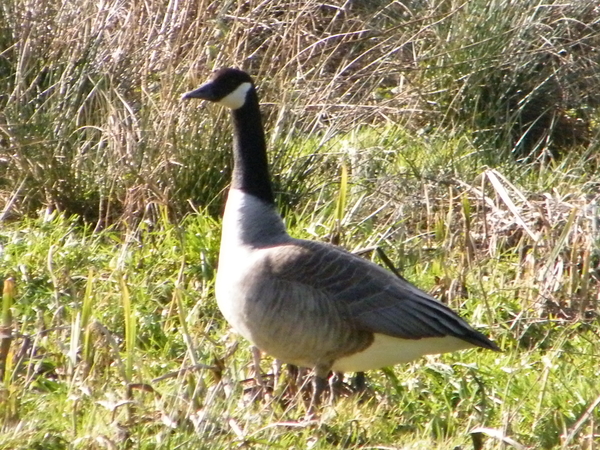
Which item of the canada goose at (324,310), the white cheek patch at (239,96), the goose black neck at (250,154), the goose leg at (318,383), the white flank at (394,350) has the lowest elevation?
the goose leg at (318,383)

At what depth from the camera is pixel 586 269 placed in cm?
398

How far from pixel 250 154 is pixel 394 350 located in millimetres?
1039

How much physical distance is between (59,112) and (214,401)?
9.22 ft

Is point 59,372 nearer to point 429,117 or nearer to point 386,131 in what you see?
point 386,131

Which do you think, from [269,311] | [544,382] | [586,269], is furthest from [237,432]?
[586,269]

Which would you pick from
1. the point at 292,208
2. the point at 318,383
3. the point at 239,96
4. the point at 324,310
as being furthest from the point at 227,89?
the point at 292,208

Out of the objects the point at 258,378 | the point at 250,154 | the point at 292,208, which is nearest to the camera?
the point at 258,378

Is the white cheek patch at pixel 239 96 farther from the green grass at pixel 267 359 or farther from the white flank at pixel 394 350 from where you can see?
the white flank at pixel 394 350

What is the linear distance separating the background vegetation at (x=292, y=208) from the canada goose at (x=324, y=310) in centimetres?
17

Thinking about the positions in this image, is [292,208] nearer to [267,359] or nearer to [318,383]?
[267,359]

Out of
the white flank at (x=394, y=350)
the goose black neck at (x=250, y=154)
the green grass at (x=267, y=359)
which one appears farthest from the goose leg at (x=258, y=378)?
the goose black neck at (x=250, y=154)

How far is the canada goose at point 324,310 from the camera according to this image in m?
3.86

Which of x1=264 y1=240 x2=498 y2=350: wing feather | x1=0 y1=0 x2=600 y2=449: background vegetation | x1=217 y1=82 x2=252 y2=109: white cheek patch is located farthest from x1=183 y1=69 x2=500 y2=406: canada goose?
x1=217 y1=82 x2=252 y2=109: white cheek patch

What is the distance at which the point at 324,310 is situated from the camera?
12.8ft
